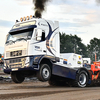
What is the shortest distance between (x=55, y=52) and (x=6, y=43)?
2.84 metres

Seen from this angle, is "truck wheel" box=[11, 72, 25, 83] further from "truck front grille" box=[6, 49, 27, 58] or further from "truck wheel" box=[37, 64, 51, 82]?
"truck wheel" box=[37, 64, 51, 82]

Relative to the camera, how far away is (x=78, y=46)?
6356cm

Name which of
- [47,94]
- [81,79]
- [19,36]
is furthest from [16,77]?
[47,94]

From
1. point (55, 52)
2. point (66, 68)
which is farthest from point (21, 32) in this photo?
point (66, 68)

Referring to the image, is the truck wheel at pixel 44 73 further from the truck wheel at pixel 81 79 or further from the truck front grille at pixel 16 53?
the truck wheel at pixel 81 79

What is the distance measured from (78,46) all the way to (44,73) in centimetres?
5151

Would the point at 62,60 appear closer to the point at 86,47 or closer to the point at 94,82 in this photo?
the point at 94,82

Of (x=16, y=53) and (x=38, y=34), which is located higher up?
(x=38, y=34)

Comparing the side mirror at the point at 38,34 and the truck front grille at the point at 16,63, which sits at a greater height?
the side mirror at the point at 38,34

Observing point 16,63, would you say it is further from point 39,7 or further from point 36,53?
point 39,7

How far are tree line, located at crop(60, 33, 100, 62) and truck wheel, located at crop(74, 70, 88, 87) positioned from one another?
42840mm

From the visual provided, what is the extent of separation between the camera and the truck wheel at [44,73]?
12.4 m

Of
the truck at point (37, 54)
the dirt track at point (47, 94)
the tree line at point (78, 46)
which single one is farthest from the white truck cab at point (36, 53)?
the tree line at point (78, 46)

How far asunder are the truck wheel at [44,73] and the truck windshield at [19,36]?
178cm
